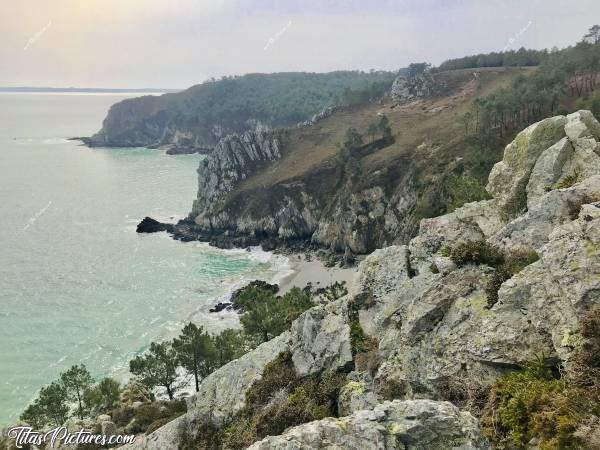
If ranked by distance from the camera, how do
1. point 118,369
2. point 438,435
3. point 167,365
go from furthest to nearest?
point 118,369, point 167,365, point 438,435

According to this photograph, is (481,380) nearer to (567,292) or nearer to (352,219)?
(567,292)

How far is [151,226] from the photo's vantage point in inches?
4168

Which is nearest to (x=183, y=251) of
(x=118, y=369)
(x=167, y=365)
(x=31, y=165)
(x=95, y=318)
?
(x=95, y=318)

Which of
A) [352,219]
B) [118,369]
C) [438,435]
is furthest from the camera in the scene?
[352,219]

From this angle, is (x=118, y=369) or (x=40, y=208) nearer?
(x=118, y=369)

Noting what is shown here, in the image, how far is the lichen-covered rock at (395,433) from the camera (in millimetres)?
11109

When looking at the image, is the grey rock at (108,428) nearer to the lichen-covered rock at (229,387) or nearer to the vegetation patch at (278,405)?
the lichen-covered rock at (229,387)

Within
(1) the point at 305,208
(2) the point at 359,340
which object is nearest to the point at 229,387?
(2) the point at 359,340

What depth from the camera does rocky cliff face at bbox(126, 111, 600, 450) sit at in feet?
38.3

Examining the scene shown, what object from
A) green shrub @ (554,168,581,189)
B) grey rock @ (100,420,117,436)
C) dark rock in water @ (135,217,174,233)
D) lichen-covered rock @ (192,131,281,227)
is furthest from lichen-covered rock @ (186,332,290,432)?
lichen-covered rock @ (192,131,281,227)

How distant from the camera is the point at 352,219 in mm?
90562

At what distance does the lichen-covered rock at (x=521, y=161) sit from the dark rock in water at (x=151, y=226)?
87.6 meters

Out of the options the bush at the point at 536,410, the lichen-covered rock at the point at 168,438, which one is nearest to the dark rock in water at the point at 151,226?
the lichen-covered rock at the point at 168,438

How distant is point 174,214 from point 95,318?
59.1m
